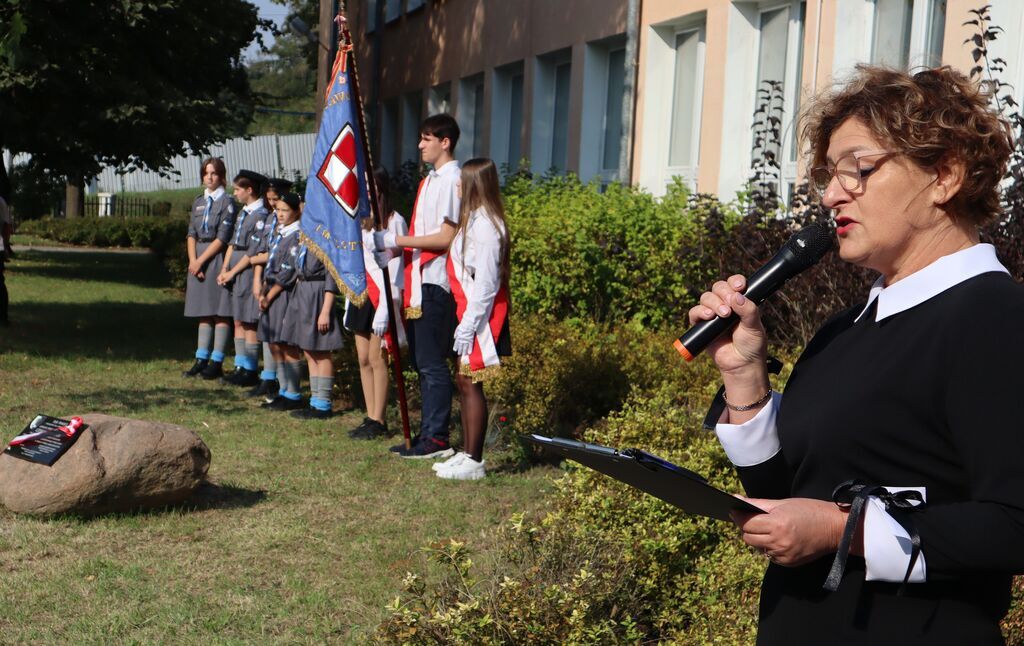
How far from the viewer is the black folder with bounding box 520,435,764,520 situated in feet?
7.07

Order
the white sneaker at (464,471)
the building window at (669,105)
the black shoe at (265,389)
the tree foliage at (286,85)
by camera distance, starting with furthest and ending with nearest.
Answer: the tree foliage at (286,85) < the building window at (669,105) < the black shoe at (265,389) < the white sneaker at (464,471)

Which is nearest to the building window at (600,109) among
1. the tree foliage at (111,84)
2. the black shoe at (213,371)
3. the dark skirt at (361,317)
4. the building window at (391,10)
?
the black shoe at (213,371)

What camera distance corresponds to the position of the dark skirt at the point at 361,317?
380 inches

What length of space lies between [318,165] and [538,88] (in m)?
9.48

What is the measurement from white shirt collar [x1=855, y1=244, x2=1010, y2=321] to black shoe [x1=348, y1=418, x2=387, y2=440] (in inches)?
299

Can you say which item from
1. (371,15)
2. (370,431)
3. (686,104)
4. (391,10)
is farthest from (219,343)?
(371,15)

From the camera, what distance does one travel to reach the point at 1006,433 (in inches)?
77.9

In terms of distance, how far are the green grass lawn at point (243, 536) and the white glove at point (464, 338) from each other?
35.0 inches

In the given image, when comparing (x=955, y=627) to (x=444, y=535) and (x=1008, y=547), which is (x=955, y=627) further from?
(x=444, y=535)

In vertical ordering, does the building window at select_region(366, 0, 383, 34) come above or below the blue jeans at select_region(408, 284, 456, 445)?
above

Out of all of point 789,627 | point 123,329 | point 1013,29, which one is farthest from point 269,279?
point 789,627

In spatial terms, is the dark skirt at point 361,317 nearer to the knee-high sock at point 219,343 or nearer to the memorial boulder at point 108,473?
the memorial boulder at point 108,473

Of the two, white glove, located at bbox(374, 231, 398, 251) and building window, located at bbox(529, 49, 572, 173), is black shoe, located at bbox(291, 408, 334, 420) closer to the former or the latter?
white glove, located at bbox(374, 231, 398, 251)

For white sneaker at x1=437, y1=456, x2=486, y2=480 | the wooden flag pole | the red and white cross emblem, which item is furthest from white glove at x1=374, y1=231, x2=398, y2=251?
white sneaker at x1=437, y1=456, x2=486, y2=480
